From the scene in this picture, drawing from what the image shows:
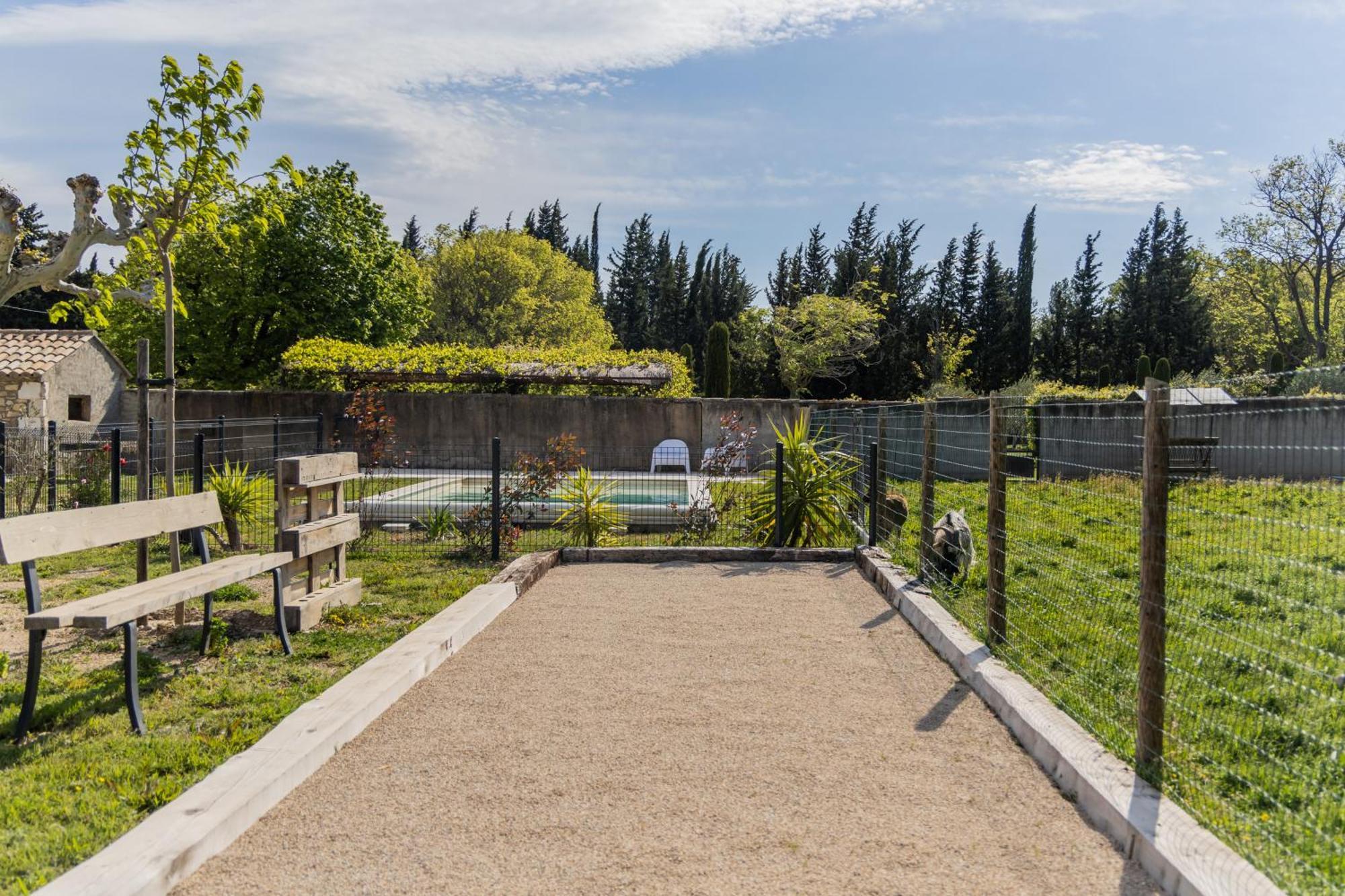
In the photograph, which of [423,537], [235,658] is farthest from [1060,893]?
[423,537]

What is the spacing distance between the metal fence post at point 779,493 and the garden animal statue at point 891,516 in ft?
3.39

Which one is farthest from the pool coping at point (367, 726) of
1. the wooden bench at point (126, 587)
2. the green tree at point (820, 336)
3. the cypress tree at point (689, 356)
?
the green tree at point (820, 336)

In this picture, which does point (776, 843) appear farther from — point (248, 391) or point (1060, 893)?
point (248, 391)

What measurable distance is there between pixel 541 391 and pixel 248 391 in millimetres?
6439

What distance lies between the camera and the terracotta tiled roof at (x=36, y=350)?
21703 mm

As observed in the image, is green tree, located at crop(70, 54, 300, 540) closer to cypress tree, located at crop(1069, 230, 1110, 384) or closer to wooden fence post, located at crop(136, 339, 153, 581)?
wooden fence post, located at crop(136, 339, 153, 581)

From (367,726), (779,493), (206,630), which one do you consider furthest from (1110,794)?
(779,493)

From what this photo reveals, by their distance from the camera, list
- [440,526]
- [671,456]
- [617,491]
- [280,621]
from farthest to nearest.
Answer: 1. [671,456]
2. [617,491]
3. [440,526]
4. [280,621]

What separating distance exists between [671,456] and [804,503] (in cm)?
955

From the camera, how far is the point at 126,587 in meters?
5.05

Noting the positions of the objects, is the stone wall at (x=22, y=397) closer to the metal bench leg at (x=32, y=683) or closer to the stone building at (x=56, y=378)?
the stone building at (x=56, y=378)

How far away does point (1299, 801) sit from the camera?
346cm

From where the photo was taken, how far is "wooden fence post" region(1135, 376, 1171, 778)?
3.63 metres

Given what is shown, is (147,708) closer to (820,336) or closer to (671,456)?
(671,456)
